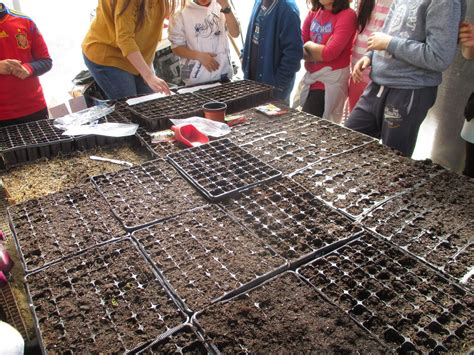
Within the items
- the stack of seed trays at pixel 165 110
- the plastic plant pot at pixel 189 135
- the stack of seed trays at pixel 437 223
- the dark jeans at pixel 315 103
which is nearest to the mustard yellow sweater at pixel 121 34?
the stack of seed trays at pixel 165 110

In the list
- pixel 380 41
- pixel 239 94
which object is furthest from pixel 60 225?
pixel 380 41

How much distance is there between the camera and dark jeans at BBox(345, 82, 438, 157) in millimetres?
2219

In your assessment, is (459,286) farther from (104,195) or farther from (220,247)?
(104,195)

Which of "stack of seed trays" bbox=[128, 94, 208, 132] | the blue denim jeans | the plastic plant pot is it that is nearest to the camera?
the plastic plant pot

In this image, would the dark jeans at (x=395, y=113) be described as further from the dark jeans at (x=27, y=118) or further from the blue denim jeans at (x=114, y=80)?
the dark jeans at (x=27, y=118)

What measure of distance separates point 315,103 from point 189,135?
61.2 inches

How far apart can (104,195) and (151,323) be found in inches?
30.1

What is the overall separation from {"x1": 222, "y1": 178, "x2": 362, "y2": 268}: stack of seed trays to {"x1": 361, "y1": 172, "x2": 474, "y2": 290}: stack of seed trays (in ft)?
0.47

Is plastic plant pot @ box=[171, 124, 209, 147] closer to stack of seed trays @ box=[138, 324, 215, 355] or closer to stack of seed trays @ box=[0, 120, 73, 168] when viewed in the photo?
stack of seed trays @ box=[0, 120, 73, 168]

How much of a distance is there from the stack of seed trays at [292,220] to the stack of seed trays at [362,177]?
0.07 meters

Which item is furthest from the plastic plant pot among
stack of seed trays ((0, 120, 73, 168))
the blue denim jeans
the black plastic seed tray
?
the blue denim jeans

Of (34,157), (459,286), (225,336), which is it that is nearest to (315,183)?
(459,286)

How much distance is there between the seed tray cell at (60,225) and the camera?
136 centimetres

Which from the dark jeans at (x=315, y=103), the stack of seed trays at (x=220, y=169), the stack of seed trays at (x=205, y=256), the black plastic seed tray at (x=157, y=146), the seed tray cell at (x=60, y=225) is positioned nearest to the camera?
the stack of seed trays at (x=205, y=256)
